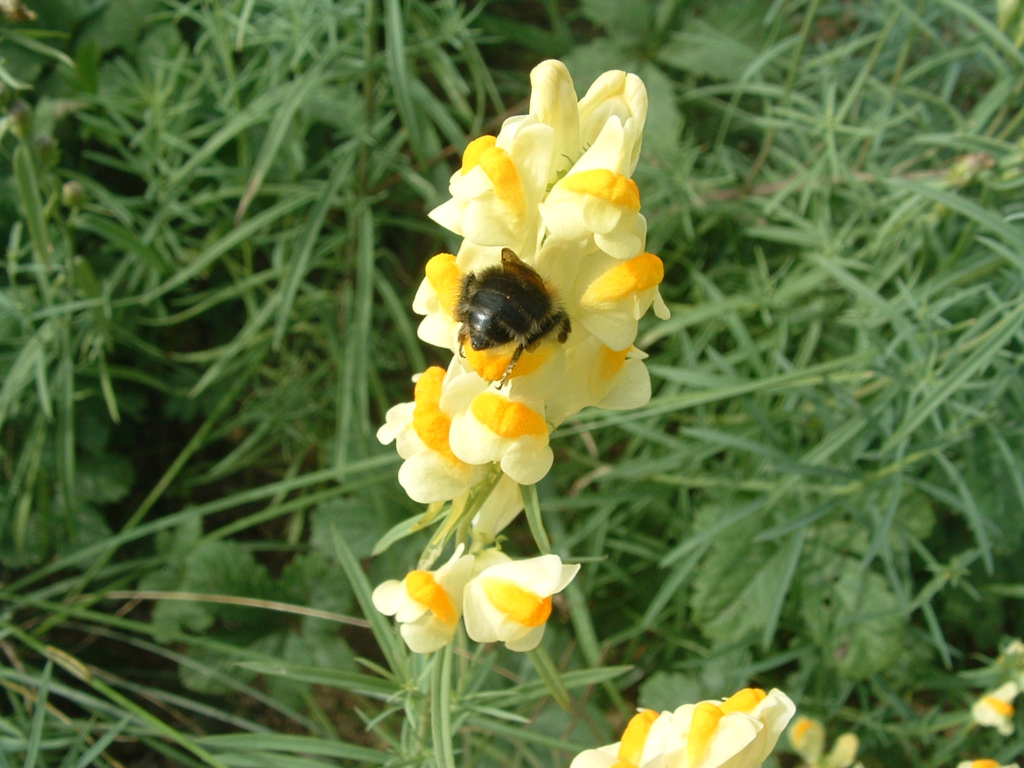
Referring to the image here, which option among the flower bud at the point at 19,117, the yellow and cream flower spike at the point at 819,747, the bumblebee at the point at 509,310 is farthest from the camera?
the yellow and cream flower spike at the point at 819,747

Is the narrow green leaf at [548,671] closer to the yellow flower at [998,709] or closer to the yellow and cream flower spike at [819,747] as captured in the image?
the yellow and cream flower spike at [819,747]

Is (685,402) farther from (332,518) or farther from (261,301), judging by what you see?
(261,301)

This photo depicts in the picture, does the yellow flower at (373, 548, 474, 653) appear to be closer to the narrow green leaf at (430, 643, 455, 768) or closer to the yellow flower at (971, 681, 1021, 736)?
the narrow green leaf at (430, 643, 455, 768)

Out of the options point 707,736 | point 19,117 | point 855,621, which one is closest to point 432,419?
point 707,736

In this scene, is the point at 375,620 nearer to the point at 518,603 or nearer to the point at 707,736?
the point at 518,603

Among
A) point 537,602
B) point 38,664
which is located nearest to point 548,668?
point 537,602

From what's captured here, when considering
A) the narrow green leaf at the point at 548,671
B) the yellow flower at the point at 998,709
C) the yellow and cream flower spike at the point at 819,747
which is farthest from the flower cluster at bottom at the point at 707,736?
the yellow flower at the point at 998,709
